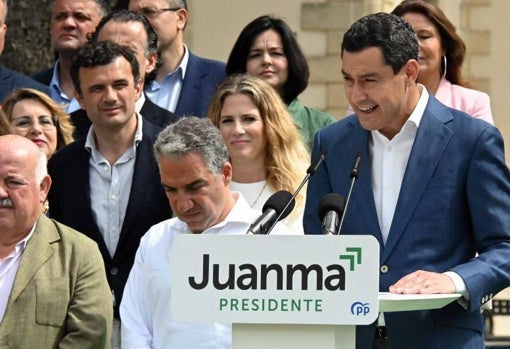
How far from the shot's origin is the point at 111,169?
26.8 feet

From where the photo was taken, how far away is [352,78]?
6418 mm

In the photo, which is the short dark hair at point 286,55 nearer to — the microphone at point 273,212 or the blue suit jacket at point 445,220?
the blue suit jacket at point 445,220

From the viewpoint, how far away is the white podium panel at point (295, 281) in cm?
551

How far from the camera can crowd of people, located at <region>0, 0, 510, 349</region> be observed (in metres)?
6.40

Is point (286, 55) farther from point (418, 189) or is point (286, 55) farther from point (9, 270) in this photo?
point (418, 189)

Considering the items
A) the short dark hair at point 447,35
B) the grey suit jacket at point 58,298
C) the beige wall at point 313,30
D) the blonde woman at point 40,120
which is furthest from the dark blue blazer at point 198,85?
the beige wall at point 313,30

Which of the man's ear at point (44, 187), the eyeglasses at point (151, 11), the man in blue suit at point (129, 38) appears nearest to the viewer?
the man's ear at point (44, 187)

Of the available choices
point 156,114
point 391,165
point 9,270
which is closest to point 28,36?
point 156,114

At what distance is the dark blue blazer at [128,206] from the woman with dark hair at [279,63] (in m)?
1.11

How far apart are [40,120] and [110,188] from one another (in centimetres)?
86

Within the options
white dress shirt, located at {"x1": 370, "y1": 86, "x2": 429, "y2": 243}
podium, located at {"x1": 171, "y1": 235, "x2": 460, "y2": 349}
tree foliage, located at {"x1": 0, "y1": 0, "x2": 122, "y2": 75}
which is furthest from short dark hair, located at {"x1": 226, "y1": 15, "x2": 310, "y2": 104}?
tree foliage, located at {"x1": 0, "y1": 0, "x2": 122, "y2": 75}

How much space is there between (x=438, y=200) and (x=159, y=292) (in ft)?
4.13

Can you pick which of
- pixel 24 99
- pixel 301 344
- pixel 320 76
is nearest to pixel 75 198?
pixel 24 99

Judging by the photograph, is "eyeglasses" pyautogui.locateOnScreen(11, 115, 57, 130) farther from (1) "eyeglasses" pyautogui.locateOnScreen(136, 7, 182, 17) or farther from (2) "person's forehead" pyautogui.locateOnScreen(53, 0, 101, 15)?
(2) "person's forehead" pyautogui.locateOnScreen(53, 0, 101, 15)
